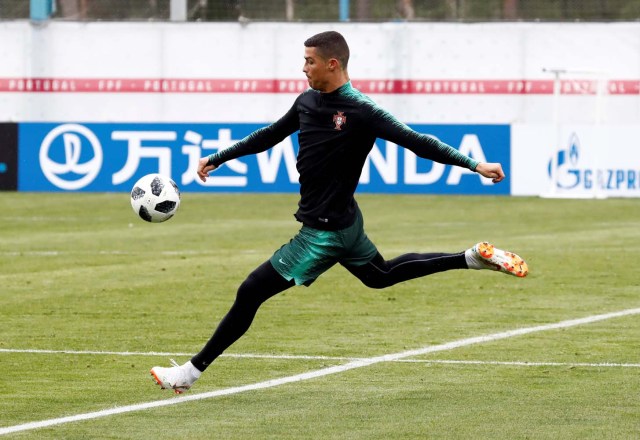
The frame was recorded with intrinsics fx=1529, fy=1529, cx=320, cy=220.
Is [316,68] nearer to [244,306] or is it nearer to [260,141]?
[260,141]

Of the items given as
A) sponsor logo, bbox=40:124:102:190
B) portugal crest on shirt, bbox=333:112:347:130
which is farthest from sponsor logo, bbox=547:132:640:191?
portugal crest on shirt, bbox=333:112:347:130

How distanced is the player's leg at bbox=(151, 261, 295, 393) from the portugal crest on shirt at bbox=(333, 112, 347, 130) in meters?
0.88

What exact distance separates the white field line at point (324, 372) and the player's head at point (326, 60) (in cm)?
186

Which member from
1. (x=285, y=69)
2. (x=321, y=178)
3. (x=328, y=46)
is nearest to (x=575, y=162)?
(x=285, y=69)

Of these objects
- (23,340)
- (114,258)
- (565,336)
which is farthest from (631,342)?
(114,258)

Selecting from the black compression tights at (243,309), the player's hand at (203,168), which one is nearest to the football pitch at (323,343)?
the black compression tights at (243,309)

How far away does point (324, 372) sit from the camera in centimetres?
963

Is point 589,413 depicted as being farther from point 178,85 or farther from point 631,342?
point 178,85

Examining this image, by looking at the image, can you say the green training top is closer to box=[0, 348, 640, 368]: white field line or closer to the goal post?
box=[0, 348, 640, 368]: white field line

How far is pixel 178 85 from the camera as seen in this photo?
36.2 meters

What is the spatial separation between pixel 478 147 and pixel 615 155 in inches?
98.0

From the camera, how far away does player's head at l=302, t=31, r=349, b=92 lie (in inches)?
337

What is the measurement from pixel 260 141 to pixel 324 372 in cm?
156

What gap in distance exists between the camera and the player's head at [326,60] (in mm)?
8570
